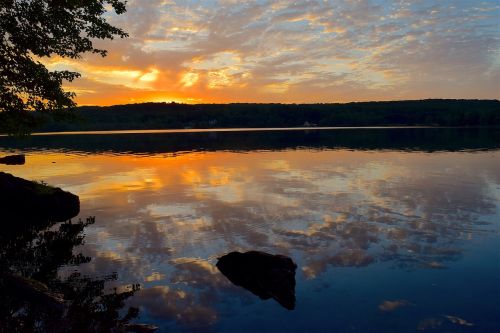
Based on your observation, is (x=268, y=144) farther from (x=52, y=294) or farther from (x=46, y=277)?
(x=52, y=294)

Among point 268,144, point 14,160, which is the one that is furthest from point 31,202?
point 268,144

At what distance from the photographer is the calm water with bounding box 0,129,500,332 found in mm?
12430

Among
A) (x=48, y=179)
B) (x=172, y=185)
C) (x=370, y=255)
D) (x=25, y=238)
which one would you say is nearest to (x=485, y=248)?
(x=370, y=255)

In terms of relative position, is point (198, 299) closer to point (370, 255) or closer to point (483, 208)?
point (370, 255)

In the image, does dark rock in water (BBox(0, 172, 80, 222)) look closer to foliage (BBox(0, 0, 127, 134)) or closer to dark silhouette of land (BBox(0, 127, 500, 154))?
foliage (BBox(0, 0, 127, 134))

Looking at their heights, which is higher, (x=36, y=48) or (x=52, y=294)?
(x=36, y=48)

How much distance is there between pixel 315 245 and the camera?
18.7 m

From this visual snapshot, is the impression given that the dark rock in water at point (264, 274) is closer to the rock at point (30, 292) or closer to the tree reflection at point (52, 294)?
the tree reflection at point (52, 294)

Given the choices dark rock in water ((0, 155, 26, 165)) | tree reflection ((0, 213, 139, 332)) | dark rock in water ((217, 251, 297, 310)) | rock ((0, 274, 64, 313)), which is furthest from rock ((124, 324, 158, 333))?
dark rock in water ((0, 155, 26, 165))

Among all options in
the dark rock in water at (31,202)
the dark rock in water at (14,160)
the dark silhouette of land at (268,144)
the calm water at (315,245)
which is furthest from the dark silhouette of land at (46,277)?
the dark rock in water at (14,160)

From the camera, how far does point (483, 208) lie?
25.1 meters

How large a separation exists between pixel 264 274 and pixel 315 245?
4847 mm

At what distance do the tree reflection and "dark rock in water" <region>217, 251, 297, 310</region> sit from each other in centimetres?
372

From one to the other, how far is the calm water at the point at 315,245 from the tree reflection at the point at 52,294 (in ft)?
2.83
